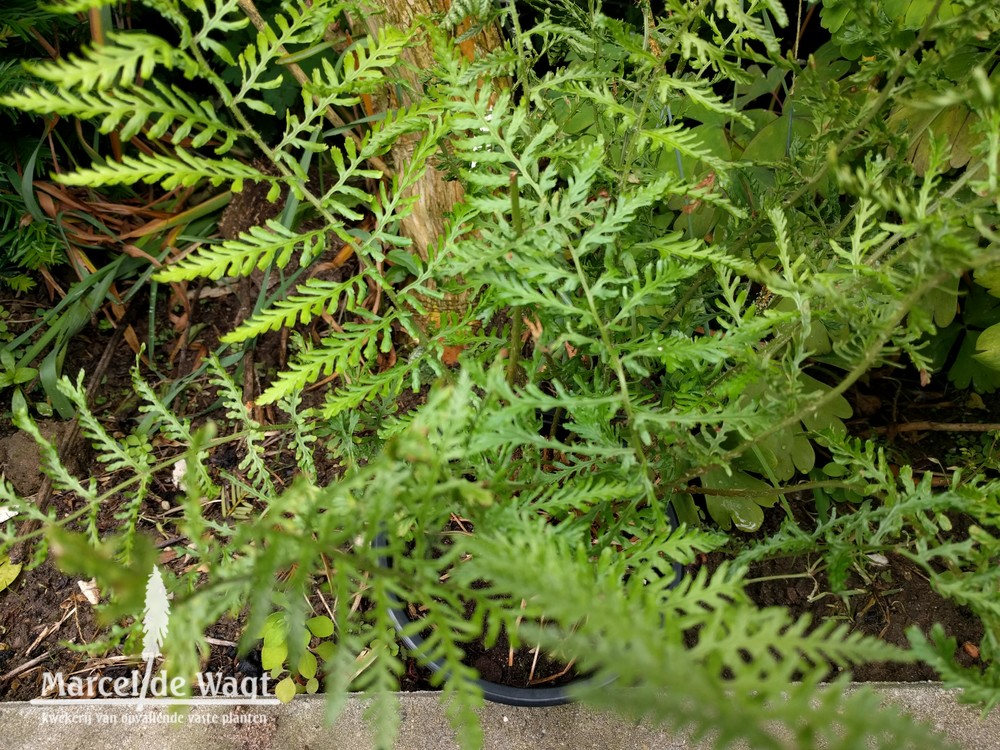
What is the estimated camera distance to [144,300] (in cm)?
214

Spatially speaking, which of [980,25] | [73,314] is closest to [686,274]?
[980,25]

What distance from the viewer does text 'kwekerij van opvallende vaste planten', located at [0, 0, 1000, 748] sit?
24.5 inches

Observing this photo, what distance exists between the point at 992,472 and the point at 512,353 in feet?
4.73

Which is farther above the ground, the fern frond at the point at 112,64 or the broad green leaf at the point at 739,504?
the fern frond at the point at 112,64

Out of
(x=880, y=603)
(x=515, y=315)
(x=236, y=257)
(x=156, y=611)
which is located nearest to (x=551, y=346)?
(x=515, y=315)

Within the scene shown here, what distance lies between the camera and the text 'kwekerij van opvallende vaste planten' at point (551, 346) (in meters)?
0.62

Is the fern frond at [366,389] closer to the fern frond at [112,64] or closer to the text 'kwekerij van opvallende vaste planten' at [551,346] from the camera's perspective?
the text 'kwekerij van opvallende vaste planten' at [551,346]

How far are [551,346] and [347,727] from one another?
95 cm

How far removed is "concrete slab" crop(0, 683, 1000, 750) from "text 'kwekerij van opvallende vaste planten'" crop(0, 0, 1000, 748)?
0.33 ft

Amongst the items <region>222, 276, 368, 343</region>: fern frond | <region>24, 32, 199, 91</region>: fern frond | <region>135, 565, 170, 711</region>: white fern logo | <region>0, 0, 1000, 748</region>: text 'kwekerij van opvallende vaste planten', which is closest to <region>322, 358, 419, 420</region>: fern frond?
<region>0, 0, 1000, 748</region>: text 'kwekerij van opvallende vaste planten'

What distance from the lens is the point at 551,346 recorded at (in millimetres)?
1009

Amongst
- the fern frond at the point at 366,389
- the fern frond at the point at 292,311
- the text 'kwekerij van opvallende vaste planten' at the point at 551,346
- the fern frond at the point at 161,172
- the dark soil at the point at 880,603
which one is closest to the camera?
the text 'kwekerij van opvallende vaste planten' at the point at 551,346

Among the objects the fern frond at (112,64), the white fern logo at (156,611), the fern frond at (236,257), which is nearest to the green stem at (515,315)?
the fern frond at (236,257)

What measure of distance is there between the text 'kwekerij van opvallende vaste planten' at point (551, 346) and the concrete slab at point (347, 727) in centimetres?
10
